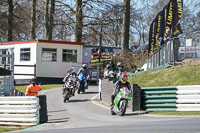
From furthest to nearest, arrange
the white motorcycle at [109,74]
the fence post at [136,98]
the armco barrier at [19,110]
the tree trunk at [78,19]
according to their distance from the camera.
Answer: the tree trunk at [78,19], the white motorcycle at [109,74], the fence post at [136,98], the armco barrier at [19,110]

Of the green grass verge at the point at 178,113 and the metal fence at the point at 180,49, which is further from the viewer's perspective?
the metal fence at the point at 180,49

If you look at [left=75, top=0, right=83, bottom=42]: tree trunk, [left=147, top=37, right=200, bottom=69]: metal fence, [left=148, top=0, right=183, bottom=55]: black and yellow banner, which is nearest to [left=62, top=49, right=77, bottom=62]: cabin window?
[left=75, top=0, right=83, bottom=42]: tree trunk

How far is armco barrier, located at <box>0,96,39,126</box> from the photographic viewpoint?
14.9 m

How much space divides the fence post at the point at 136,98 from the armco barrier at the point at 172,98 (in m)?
0.25

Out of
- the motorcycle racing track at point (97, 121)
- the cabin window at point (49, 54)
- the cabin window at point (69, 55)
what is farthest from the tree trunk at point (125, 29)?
the motorcycle racing track at point (97, 121)

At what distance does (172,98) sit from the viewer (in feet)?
51.8

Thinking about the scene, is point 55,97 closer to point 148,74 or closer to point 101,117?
point 148,74

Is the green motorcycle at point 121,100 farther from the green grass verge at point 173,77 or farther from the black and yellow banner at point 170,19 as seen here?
the black and yellow banner at point 170,19

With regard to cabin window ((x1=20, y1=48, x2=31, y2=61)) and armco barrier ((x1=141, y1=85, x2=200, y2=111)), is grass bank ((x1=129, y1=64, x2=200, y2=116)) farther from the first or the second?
cabin window ((x1=20, y1=48, x2=31, y2=61))

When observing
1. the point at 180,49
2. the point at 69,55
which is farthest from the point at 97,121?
the point at 69,55

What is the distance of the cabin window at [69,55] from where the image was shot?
117 feet

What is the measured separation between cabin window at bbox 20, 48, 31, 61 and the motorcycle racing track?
528 inches

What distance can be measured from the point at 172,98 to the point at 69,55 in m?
20.9

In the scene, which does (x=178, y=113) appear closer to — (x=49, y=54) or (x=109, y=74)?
(x=109, y=74)
